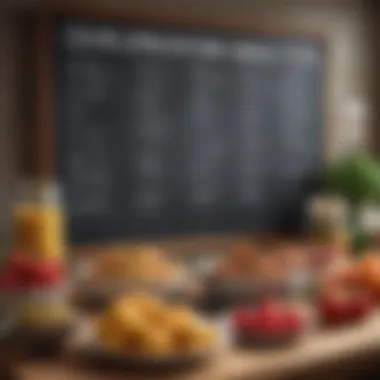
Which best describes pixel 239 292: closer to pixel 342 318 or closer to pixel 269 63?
pixel 342 318

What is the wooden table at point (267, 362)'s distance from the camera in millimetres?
1212

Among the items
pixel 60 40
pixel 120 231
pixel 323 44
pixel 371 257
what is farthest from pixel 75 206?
pixel 323 44

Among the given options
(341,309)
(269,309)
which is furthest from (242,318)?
(341,309)

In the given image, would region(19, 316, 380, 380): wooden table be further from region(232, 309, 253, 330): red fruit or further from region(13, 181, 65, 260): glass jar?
region(13, 181, 65, 260): glass jar

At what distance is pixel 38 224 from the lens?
1.52 m

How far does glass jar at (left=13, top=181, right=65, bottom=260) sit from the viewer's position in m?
1.52

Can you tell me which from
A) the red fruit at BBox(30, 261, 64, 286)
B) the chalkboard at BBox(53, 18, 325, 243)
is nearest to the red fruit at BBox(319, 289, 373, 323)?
the red fruit at BBox(30, 261, 64, 286)

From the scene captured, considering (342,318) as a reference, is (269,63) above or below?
above

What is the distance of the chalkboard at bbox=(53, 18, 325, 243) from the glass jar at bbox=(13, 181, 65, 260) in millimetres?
283

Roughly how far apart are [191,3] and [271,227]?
1.83 feet

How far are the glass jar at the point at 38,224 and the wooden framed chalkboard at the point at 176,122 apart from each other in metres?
0.25

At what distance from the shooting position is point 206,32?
6.89 ft

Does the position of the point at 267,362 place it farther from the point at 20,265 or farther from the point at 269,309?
the point at 20,265

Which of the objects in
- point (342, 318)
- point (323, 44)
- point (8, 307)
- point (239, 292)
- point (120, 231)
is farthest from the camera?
point (323, 44)
